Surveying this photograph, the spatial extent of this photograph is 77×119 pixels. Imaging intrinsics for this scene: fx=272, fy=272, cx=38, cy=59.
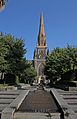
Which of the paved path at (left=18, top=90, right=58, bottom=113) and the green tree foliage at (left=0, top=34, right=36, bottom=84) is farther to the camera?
the green tree foliage at (left=0, top=34, right=36, bottom=84)

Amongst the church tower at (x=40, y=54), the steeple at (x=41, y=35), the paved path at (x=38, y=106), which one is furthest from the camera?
the steeple at (x=41, y=35)

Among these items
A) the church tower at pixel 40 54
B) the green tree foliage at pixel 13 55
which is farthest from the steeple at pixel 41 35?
the green tree foliage at pixel 13 55

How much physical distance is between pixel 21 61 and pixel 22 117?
48330 millimetres

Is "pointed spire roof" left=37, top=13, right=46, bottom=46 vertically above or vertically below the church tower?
above

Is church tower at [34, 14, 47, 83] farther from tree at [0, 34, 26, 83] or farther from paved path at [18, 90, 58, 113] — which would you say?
paved path at [18, 90, 58, 113]

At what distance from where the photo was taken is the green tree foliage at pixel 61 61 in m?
70.0

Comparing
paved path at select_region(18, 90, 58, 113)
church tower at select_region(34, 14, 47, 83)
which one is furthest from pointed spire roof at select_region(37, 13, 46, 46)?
paved path at select_region(18, 90, 58, 113)

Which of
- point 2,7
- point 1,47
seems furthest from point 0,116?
point 1,47

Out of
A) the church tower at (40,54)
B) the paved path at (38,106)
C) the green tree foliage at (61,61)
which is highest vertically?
the church tower at (40,54)

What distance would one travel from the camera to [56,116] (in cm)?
1355

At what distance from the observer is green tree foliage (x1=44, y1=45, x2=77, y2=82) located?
230 feet

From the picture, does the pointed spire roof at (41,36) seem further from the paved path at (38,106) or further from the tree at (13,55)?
the paved path at (38,106)

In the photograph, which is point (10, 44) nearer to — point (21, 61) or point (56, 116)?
point (21, 61)

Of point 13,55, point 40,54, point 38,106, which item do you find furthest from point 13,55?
point 40,54
